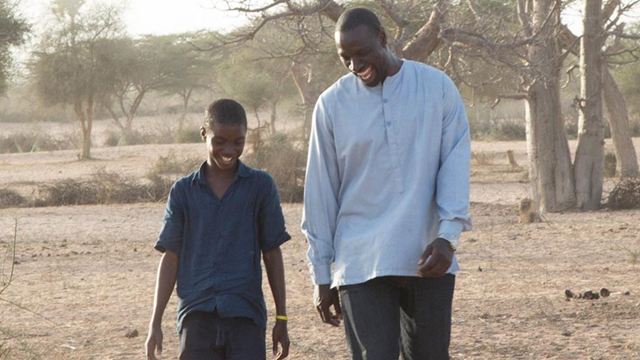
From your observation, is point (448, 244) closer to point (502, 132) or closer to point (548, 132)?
point (548, 132)

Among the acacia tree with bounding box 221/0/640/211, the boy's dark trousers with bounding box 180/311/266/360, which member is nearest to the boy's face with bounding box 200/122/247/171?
the boy's dark trousers with bounding box 180/311/266/360

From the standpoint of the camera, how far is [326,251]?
12.0 ft

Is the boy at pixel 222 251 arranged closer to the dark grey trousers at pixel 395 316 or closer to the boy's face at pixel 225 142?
the boy's face at pixel 225 142

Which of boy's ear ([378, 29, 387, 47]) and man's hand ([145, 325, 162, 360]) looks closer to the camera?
boy's ear ([378, 29, 387, 47])

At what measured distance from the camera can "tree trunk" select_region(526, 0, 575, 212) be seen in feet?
45.9

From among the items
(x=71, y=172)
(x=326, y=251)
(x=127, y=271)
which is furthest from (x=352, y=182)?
(x=71, y=172)

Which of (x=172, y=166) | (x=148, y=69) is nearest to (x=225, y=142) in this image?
(x=172, y=166)

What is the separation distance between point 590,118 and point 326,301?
38.5ft

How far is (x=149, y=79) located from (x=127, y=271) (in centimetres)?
3429

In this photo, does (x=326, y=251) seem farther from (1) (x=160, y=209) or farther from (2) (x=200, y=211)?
(1) (x=160, y=209)

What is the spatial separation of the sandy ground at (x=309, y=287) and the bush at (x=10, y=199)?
1.41 m

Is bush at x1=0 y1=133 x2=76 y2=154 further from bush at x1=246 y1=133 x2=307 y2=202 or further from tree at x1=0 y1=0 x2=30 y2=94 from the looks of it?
bush at x1=246 y1=133 x2=307 y2=202

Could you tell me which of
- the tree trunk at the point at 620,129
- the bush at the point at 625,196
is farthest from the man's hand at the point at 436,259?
the tree trunk at the point at 620,129

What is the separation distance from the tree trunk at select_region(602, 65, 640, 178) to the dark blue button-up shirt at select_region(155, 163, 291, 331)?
1430 cm
